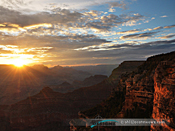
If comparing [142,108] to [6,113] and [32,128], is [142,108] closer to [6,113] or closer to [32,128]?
[32,128]

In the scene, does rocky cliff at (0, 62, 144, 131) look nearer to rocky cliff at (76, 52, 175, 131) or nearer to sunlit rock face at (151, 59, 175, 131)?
rocky cliff at (76, 52, 175, 131)

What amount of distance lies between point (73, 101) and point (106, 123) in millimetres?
76279

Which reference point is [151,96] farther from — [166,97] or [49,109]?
[49,109]

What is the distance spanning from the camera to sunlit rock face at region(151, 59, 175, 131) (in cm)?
1071

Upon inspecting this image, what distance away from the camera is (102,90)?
120m

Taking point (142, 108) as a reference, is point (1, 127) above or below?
below

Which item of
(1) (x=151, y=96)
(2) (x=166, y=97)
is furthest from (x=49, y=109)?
(2) (x=166, y=97)

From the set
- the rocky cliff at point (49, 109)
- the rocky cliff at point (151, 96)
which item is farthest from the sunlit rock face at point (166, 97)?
the rocky cliff at point (49, 109)

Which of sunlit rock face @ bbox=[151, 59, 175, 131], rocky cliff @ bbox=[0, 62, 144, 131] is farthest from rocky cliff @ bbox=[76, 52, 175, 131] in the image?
rocky cliff @ bbox=[0, 62, 144, 131]

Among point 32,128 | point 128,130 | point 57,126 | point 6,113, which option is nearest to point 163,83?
point 128,130

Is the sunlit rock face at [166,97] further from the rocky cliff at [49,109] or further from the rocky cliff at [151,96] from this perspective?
the rocky cliff at [49,109]

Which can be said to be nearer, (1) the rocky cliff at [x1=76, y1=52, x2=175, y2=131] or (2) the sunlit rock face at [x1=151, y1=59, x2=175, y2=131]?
(2) the sunlit rock face at [x1=151, y1=59, x2=175, y2=131]

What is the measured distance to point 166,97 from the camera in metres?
11.3

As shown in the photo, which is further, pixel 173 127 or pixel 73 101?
pixel 73 101
